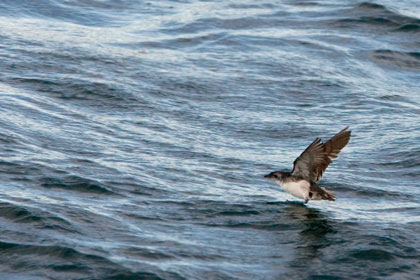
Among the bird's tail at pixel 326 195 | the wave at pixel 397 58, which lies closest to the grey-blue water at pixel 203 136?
the wave at pixel 397 58

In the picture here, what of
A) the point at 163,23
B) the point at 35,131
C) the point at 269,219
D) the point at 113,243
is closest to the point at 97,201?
the point at 113,243

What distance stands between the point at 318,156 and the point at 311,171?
1.09 ft

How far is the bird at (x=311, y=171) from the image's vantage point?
10844 millimetres

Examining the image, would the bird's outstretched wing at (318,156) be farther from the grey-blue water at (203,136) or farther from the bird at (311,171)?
the grey-blue water at (203,136)

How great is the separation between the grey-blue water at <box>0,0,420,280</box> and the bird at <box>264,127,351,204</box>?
16.2 inches

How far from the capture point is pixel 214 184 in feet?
42.9

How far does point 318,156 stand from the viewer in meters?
11.0

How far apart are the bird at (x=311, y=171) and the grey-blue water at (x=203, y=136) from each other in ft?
1.35

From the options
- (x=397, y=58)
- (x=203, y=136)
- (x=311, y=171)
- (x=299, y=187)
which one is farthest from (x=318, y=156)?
(x=397, y=58)

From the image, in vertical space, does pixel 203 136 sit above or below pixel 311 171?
below

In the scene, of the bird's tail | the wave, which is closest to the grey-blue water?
the wave

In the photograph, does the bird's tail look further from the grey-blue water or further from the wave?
the wave

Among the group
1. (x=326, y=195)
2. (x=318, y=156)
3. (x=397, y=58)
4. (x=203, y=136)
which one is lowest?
(x=203, y=136)

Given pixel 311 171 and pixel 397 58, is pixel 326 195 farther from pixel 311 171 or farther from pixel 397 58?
pixel 397 58
